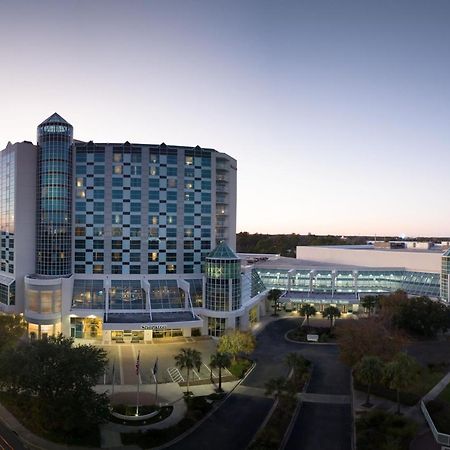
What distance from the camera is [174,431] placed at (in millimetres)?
43125

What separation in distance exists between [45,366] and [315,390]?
3336 cm

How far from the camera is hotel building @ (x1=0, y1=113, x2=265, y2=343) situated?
8194 centimetres

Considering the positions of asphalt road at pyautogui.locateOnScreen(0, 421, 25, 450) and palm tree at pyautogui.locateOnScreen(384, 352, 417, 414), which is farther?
palm tree at pyautogui.locateOnScreen(384, 352, 417, 414)

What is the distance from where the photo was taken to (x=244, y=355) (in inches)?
2721

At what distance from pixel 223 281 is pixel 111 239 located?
1024 inches

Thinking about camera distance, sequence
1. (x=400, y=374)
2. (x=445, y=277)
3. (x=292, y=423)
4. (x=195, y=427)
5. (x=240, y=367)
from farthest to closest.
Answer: (x=445, y=277) < (x=240, y=367) < (x=400, y=374) < (x=292, y=423) < (x=195, y=427)

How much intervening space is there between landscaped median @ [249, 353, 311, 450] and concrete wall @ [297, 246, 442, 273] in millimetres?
66114

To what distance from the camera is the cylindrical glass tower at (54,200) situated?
86.7 metres

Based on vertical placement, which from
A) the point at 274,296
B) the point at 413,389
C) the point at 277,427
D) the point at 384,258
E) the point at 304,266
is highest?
the point at 384,258

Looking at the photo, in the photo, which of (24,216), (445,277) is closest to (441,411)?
(445,277)

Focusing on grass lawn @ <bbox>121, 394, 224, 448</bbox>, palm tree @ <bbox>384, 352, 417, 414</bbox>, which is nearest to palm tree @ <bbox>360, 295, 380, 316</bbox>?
palm tree @ <bbox>384, 352, 417, 414</bbox>

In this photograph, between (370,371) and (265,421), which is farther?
(370,371)

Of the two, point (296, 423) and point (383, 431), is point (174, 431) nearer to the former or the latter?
point (296, 423)

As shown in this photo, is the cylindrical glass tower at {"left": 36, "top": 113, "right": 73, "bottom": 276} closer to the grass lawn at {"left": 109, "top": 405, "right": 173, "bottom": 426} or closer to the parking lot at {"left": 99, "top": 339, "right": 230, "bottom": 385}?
the parking lot at {"left": 99, "top": 339, "right": 230, "bottom": 385}
